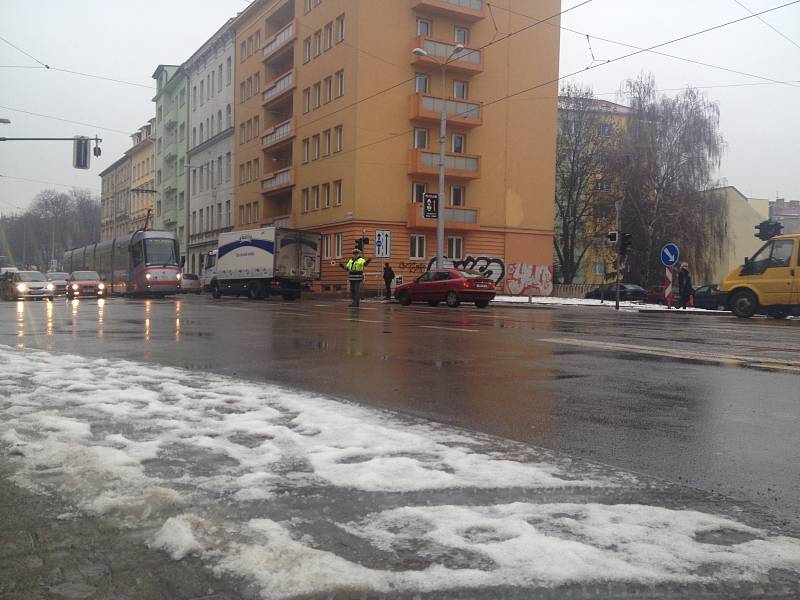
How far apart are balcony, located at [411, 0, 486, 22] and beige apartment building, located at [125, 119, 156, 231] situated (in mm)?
53580

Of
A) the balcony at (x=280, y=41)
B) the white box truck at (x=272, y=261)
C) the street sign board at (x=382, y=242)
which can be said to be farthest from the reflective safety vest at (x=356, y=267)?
the balcony at (x=280, y=41)

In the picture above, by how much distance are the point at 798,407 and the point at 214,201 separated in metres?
62.0

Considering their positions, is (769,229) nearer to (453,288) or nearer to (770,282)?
(770,282)

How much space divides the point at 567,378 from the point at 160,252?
110 ft

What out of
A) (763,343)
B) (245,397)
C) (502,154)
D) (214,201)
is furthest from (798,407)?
(214,201)

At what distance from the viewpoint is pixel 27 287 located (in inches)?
1321

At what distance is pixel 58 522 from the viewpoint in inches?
119

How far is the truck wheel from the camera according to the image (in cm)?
3538

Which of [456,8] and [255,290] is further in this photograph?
[456,8]

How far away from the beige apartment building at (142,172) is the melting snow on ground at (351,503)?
275 ft

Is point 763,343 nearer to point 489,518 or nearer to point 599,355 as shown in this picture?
point 599,355

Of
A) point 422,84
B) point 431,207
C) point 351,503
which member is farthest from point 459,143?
point 351,503

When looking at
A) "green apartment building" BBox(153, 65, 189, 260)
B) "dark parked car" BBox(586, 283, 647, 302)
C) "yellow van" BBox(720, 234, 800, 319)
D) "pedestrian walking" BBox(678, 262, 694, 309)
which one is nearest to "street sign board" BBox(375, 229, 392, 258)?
"pedestrian walking" BBox(678, 262, 694, 309)

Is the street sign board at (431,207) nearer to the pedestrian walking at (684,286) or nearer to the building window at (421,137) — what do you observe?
the building window at (421,137)
